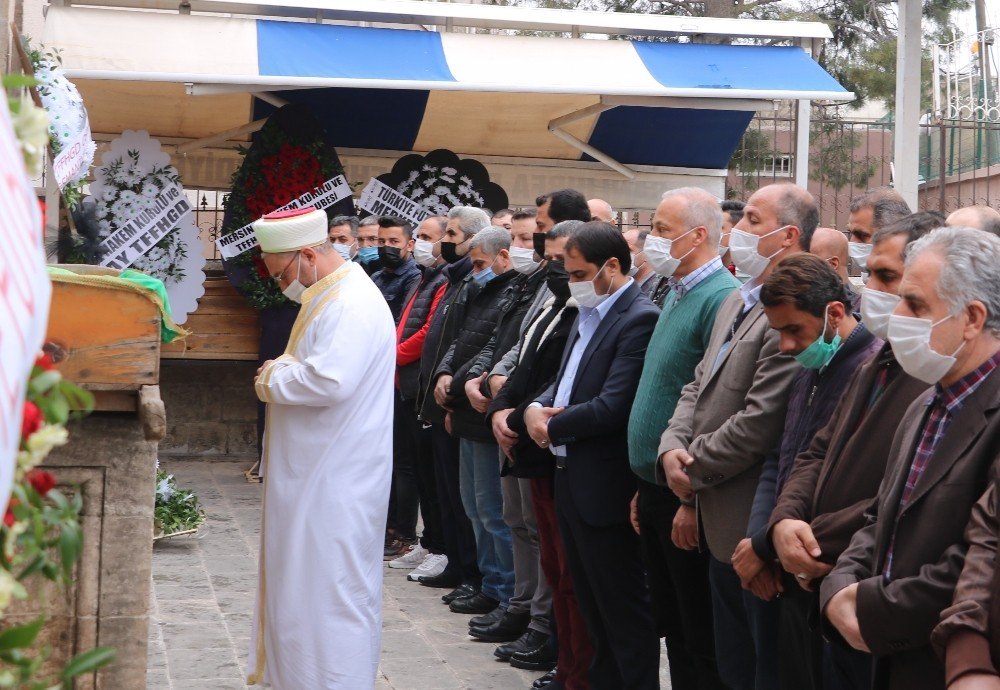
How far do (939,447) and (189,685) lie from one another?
152 inches

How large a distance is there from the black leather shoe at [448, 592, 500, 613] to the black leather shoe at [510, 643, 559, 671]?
3.40 ft

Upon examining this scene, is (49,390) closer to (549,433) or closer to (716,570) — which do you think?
(716,570)

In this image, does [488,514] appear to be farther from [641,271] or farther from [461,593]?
[641,271]

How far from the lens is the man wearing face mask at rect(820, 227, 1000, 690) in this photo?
3.09 m

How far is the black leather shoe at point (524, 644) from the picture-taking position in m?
6.42

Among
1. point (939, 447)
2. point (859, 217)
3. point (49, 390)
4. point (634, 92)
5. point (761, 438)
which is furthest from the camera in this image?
point (634, 92)

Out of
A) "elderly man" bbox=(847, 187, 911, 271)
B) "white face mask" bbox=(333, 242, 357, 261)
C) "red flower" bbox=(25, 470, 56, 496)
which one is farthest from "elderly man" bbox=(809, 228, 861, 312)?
"white face mask" bbox=(333, 242, 357, 261)

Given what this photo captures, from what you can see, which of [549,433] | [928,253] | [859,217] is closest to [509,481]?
[549,433]

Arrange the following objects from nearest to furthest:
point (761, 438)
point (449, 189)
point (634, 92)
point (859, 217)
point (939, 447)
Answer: point (939, 447), point (761, 438), point (859, 217), point (634, 92), point (449, 189)

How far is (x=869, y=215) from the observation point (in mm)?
5125

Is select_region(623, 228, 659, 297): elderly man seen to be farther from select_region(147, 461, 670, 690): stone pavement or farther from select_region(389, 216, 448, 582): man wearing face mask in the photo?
select_region(147, 461, 670, 690): stone pavement

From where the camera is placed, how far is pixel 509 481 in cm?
667

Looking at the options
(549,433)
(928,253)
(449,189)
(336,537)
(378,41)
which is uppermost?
(378,41)

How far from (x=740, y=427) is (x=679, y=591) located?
0.97 meters
